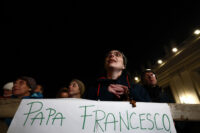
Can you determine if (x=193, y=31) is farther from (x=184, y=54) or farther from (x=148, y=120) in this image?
(x=148, y=120)

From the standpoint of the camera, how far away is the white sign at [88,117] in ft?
2.01

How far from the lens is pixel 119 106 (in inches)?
27.5

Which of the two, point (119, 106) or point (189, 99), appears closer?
point (119, 106)

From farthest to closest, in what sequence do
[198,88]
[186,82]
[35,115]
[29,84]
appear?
1. [186,82]
2. [198,88]
3. [29,84]
4. [35,115]

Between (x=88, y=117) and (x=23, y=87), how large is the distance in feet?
5.01

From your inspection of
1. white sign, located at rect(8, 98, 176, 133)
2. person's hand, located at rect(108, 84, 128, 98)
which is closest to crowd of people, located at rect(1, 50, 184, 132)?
person's hand, located at rect(108, 84, 128, 98)

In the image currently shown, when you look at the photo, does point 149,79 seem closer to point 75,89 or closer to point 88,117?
point 75,89

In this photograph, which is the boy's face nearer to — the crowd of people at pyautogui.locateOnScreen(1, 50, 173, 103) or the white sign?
the crowd of people at pyautogui.locateOnScreen(1, 50, 173, 103)

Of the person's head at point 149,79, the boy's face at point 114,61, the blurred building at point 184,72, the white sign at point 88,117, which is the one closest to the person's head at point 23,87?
the white sign at point 88,117

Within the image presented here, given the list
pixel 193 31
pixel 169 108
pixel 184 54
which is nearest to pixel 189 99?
pixel 184 54

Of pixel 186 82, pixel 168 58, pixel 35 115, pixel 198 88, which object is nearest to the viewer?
pixel 35 115

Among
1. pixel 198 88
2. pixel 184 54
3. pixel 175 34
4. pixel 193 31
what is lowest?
pixel 198 88

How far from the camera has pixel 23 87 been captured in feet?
5.51

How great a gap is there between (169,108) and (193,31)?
15.5 feet
